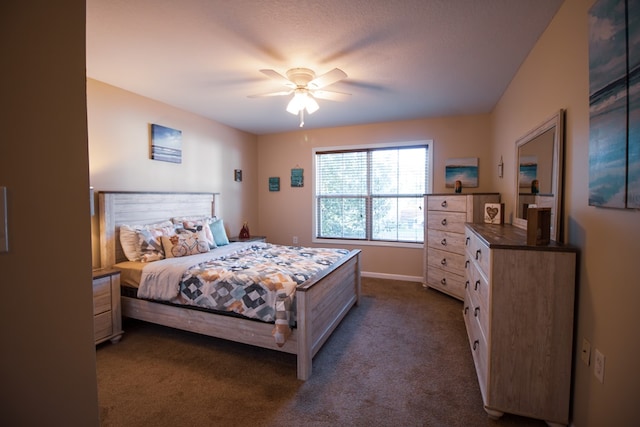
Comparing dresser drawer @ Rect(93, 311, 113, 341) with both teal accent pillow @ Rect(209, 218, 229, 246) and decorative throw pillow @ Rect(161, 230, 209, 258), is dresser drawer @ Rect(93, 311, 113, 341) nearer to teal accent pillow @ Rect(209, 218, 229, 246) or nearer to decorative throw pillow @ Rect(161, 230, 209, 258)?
decorative throw pillow @ Rect(161, 230, 209, 258)

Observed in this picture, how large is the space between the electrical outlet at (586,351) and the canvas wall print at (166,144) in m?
4.13

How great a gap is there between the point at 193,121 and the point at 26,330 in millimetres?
3836

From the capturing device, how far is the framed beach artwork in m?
1.13

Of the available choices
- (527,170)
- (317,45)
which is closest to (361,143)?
(317,45)

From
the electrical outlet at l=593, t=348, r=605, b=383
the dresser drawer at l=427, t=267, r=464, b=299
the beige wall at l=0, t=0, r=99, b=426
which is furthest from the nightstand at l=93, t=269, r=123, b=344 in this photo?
the dresser drawer at l=427, t=267, r=464, b=299

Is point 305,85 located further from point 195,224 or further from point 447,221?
point 447,221

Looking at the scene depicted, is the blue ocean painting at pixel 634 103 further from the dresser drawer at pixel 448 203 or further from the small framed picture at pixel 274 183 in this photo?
the small framed picture at pixel 274 183

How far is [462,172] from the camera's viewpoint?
421 centimetres

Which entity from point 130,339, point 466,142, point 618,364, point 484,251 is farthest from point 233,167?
point 618,364

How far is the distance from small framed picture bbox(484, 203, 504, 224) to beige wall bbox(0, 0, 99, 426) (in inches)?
128

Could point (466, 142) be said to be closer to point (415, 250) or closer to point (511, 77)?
point (511, 77)

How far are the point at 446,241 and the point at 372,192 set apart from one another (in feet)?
4.76

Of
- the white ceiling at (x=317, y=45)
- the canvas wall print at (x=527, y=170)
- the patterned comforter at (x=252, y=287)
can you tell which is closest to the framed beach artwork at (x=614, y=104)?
the white ceiling at (x=317, y=45)

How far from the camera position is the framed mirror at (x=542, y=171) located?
1.79 m
